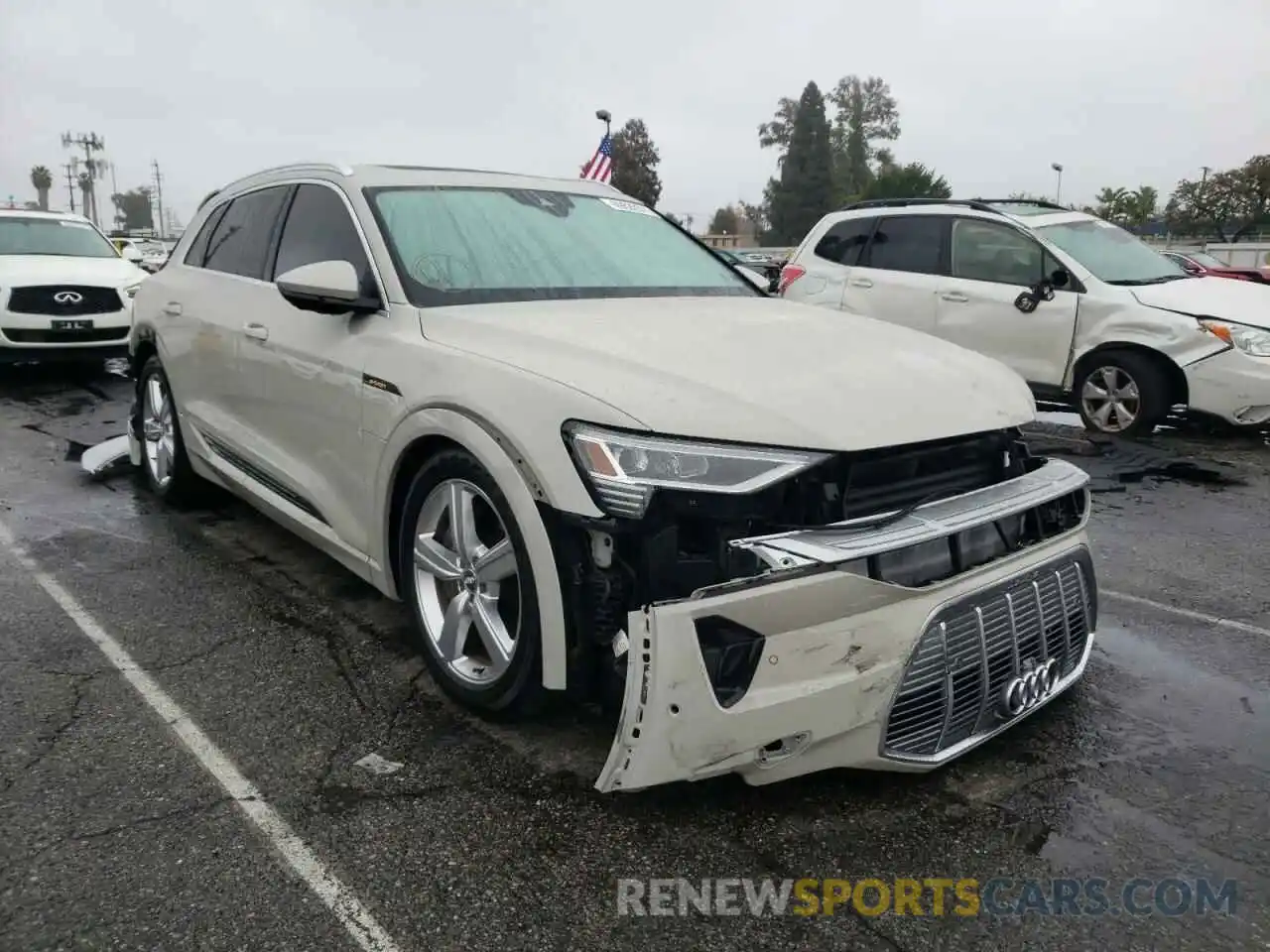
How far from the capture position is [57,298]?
33.2 ft

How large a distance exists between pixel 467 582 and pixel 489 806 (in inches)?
25.8

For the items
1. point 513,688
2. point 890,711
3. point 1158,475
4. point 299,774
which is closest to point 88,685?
point 299,774

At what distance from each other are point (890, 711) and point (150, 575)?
3.40 meters

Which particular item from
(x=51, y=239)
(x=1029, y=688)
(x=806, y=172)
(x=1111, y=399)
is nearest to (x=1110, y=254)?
(x=1111, y=399)

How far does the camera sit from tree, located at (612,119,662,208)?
322ft

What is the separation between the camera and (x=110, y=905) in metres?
2.27

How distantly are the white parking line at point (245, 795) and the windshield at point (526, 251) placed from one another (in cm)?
152

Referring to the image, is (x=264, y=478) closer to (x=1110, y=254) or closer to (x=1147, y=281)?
(x=1147, y=281)

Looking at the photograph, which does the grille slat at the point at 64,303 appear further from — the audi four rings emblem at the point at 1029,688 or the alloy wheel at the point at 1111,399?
the audi four rings emblem at the point at 1029,688

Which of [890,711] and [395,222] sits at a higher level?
[395,222]

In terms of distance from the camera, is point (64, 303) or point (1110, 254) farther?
point (64, 303)

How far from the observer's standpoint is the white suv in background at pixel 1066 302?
730 cm

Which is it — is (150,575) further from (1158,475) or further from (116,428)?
(1158,475)

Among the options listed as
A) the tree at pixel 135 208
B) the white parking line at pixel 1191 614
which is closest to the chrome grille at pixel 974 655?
the white parking line at pixel 1191 614
